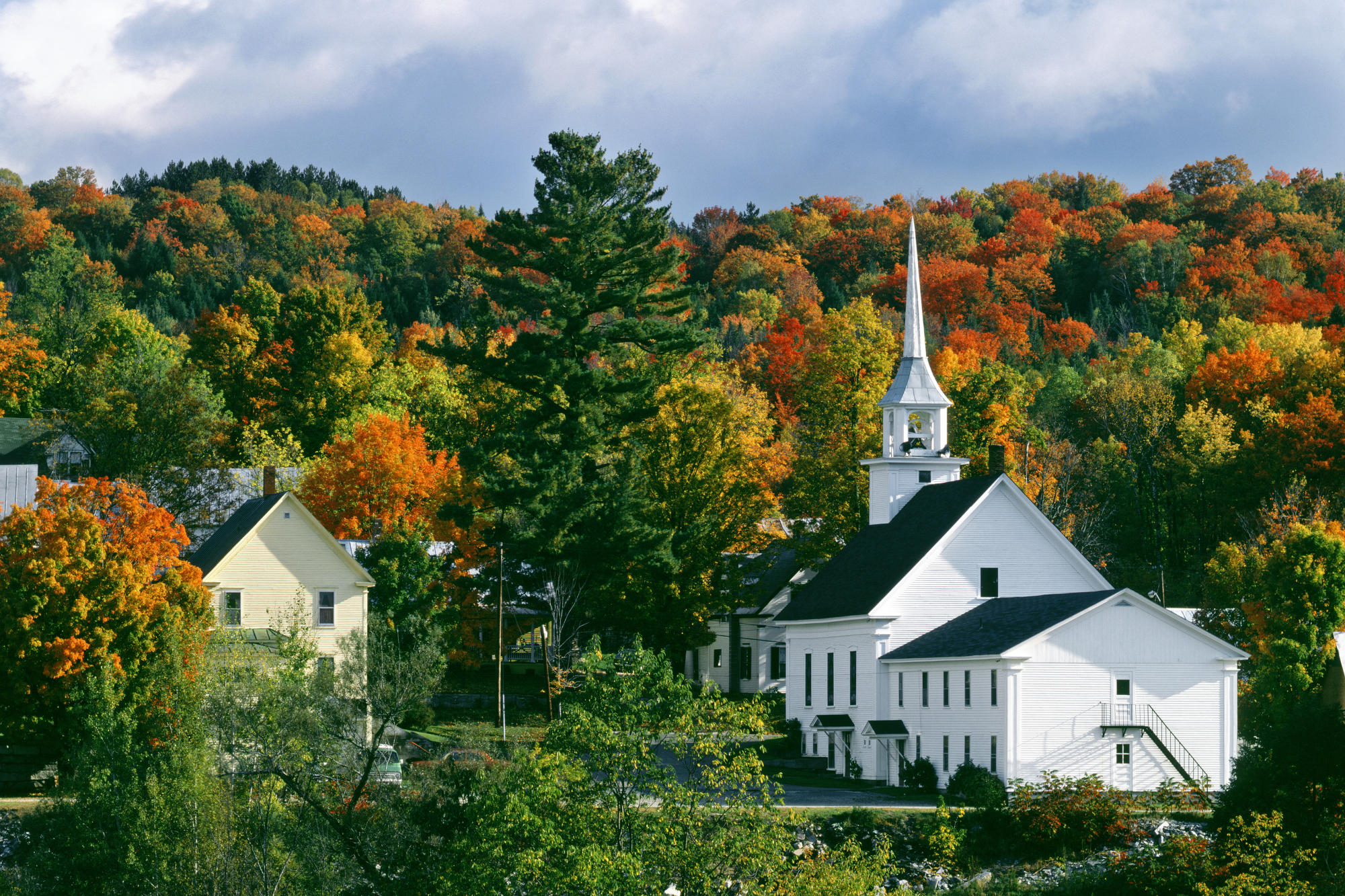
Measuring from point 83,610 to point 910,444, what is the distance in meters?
28.7

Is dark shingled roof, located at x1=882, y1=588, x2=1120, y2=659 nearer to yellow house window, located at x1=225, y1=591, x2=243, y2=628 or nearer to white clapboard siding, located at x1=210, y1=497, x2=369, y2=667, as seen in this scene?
white clapboard siding, located at x1=210, y1=497, x2=369, y2=667

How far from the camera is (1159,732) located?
47.9 m

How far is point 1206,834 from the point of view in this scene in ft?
138

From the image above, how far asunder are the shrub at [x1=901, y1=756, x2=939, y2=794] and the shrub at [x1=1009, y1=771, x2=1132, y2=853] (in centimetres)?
576

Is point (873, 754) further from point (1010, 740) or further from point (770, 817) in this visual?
point (770, 817)

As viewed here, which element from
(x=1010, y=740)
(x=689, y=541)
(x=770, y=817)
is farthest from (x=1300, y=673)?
(x=770, y=817)

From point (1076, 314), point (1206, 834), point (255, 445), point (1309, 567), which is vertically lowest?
point (1206, 834)

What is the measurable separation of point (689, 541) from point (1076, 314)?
233 feet

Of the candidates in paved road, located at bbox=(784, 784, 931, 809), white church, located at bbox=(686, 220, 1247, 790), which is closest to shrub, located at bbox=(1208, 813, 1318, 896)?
white church, located at bbox=(686, 220, 1247, 790)

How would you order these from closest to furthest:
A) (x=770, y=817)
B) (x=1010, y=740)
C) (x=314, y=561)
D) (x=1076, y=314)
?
1. (x=770, y=817)
2. (x=1010, y=740)
3. (x=314, y=561)
4. (x=1076, y=314)

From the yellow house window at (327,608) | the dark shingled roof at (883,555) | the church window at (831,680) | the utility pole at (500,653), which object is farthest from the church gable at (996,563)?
the yellow house window at (327,608)

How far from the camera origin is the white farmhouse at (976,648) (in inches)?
1869

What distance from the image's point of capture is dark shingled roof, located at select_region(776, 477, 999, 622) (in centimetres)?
5384

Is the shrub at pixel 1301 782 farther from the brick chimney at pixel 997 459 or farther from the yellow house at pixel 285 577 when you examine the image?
the yellow house at pixel 285 577
